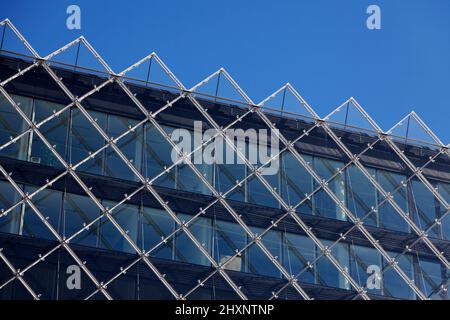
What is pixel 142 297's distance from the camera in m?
33.7

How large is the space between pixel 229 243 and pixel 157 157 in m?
3.61

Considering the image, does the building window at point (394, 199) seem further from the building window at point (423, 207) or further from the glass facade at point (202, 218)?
the building window at point (423, 207)

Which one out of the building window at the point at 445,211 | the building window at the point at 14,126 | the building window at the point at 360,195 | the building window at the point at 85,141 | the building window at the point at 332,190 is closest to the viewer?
the building window at the point at 14,126

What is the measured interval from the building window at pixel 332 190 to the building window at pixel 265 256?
81.0 inches

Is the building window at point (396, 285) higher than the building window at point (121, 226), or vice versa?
the building window at point (121, 226)

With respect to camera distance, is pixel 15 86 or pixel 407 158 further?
pixel 407 158

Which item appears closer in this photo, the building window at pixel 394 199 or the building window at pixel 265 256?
the building window at pixel 265 256

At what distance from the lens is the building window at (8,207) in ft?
108

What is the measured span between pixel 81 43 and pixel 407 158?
12163 mm

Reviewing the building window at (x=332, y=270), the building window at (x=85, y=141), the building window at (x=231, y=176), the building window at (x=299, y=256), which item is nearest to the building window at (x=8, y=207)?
the building window at (x=85, y=141)

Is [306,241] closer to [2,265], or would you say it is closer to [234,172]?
[234,172]
